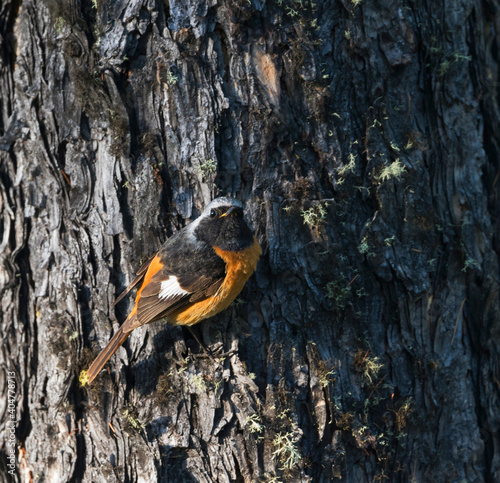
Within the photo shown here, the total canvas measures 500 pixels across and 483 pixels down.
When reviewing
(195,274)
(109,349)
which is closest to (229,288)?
(195,274)

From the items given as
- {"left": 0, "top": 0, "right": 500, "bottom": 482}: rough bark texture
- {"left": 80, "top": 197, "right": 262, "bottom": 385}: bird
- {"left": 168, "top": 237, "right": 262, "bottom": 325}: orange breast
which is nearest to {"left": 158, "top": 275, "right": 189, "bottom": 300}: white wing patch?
{"left": 80, "top": 197, "right": 262, "bottom": 385}: bird

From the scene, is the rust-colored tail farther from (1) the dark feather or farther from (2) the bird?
(1) the dark feather

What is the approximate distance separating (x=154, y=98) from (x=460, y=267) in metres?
2.49

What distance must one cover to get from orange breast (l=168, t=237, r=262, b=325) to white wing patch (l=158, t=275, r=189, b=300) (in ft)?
0.41

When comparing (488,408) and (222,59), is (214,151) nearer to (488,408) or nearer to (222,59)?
(222,59)

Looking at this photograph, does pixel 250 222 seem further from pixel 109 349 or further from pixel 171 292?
pixel 109 349

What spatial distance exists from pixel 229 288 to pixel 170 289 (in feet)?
1.44

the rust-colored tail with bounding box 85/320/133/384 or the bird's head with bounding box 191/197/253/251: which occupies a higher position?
the bird's head with bounding box 191/197/253/251

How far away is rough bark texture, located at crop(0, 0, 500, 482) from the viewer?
317 centimetres

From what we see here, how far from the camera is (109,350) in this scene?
10.4 feet

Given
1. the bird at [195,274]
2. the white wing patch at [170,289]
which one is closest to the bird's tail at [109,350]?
the bird at [195,274]

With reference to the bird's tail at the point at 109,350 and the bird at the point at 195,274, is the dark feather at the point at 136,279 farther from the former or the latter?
the bird's tail at the point at 109,350

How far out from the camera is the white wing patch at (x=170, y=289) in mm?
3271

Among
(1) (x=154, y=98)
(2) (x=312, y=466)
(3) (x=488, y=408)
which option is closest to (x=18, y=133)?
(1) (x=154, y=98)
